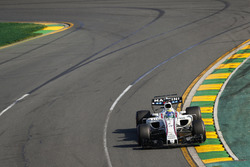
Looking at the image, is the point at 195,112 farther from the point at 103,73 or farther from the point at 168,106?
the point at 103,73

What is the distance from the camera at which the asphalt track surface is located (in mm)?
15852

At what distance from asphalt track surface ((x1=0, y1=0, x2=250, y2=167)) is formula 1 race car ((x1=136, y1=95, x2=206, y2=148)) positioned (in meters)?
0.41

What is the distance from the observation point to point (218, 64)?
2486 cm

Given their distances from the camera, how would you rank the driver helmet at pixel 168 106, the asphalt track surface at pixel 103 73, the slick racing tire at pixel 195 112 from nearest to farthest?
the asphalt track surface at pixel 103 73 < the driver helmet at pixel 168 106 < the slick racing tire at pixel 195 112

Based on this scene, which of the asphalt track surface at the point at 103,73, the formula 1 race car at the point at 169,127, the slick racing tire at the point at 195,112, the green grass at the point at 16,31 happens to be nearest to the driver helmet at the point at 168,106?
the formula 1 race car at the point at 169,127

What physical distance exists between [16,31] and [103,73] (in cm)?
1621

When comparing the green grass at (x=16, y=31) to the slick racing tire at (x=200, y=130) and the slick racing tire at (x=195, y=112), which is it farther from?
the slick racing tire at (x=200, y=130)

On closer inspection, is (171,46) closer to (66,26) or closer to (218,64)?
(218,64)

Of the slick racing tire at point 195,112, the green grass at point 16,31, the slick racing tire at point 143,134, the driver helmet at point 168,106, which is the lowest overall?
the slick racing tire at point 143,134

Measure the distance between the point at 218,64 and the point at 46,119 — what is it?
415 inches

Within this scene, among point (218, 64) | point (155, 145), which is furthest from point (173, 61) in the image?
point (155, 145)

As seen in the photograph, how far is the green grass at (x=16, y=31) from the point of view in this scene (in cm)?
3571

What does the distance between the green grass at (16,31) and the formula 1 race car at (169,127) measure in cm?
2136

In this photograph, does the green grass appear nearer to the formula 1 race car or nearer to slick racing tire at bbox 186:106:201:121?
the formula 1 race car
